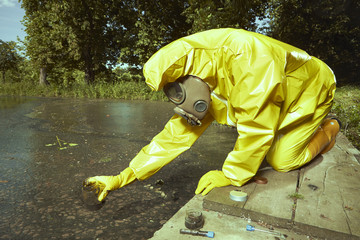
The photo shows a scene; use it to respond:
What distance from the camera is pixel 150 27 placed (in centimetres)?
1517

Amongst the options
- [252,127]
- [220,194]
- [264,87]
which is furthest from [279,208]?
Answer: [264,87]

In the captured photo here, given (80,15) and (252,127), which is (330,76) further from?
(80,15)

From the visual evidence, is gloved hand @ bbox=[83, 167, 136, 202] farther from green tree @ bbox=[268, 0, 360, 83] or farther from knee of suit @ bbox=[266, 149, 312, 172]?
green tree @ bbox=[268, 0, 360, 83]

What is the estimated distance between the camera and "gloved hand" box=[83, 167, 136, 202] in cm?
196

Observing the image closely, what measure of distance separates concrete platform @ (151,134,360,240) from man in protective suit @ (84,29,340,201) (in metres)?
0.19

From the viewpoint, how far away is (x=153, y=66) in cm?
173

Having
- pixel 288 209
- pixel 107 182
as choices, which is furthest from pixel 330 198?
pixel 107 182

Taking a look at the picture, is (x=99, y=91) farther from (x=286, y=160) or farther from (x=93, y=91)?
(x=286, y=160)

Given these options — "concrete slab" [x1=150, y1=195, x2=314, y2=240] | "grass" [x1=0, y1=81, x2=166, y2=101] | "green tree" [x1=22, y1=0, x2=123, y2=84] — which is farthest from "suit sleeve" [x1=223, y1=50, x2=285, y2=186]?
"green tree" [x1=22, y1=0, x2=123, y2=84]

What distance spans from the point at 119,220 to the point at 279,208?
1.24 metres

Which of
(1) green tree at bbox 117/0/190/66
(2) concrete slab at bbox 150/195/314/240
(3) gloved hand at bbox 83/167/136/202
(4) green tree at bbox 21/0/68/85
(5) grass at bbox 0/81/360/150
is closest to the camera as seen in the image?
(2) concrete slab at bbox 150/195/314/240

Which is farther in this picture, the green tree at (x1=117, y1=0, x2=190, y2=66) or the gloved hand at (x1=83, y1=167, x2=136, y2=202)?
the green tree at (x1=117, y1=0, x2=190, y2=66)

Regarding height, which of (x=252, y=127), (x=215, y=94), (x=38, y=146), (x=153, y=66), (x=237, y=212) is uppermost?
(x=153, y=66)

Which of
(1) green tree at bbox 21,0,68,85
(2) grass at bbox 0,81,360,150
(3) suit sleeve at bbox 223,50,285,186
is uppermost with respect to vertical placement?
(1) green tree at bbox 21,0,68,85
